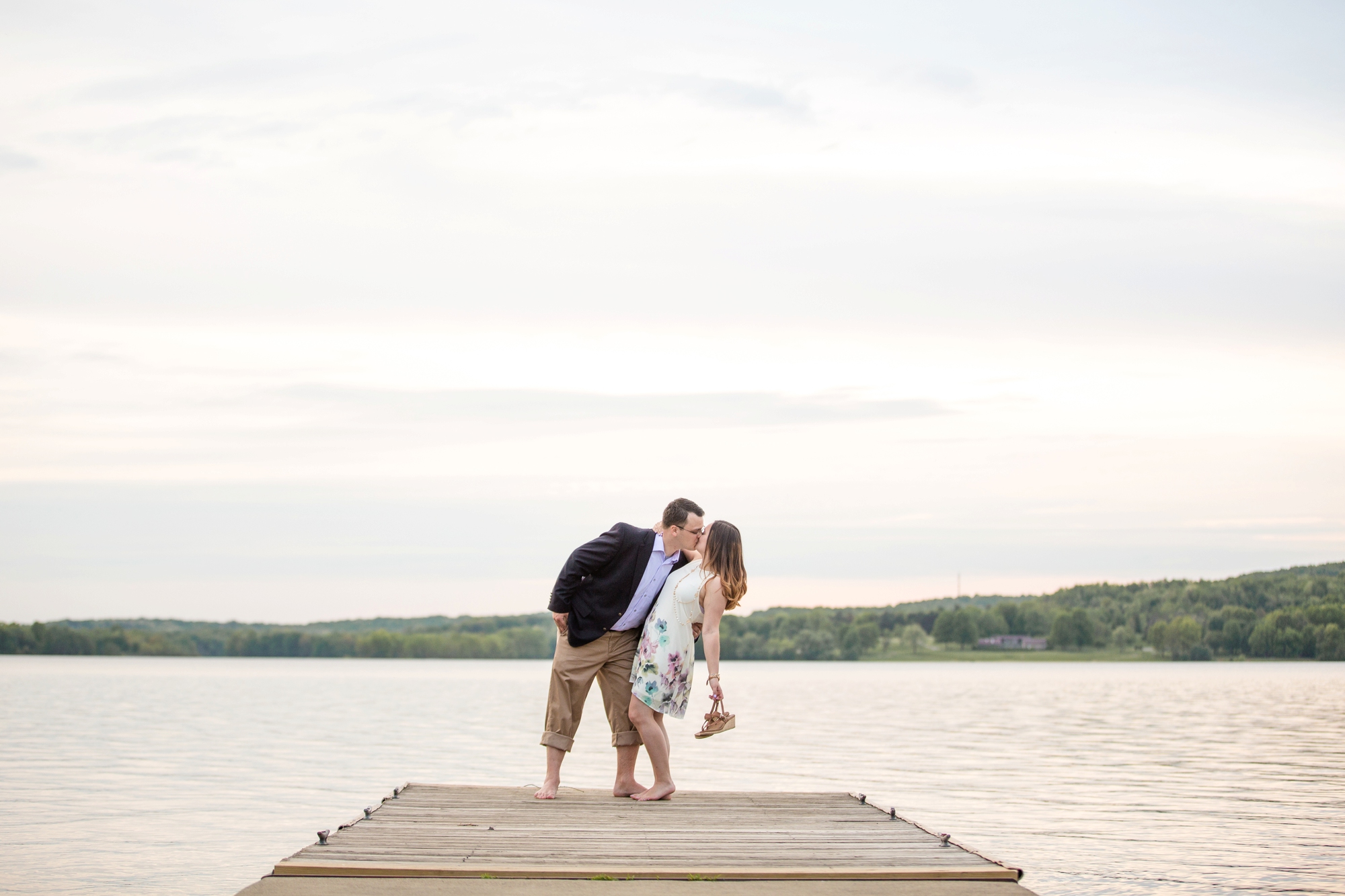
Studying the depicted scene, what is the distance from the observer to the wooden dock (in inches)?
209

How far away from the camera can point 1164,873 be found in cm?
1050

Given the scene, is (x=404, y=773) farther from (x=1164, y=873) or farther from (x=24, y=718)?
(x=24, y=718)

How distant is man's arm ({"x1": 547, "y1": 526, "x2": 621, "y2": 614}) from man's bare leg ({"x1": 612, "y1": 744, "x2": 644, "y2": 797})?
1.03m

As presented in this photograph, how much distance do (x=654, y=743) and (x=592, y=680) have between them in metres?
0.54

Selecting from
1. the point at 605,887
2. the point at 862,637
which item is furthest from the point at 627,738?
the point at 862,637

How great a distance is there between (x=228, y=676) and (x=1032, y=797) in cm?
7728

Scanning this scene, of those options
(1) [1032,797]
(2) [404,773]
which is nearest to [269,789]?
(2) [404,773]

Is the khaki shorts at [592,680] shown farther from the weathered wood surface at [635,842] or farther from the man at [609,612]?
the weathered wood surface at [635,842]

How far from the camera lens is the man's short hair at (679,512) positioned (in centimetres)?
765

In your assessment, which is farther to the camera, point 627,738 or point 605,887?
point 627,738

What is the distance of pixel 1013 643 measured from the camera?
12600 cm

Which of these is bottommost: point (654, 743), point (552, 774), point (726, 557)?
point (552, 774)

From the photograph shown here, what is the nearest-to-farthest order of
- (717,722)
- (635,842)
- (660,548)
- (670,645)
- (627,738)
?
(635,842), (717,722), (670,645), (660,548), (627,738)

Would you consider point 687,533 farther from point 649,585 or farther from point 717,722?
point 717,722
